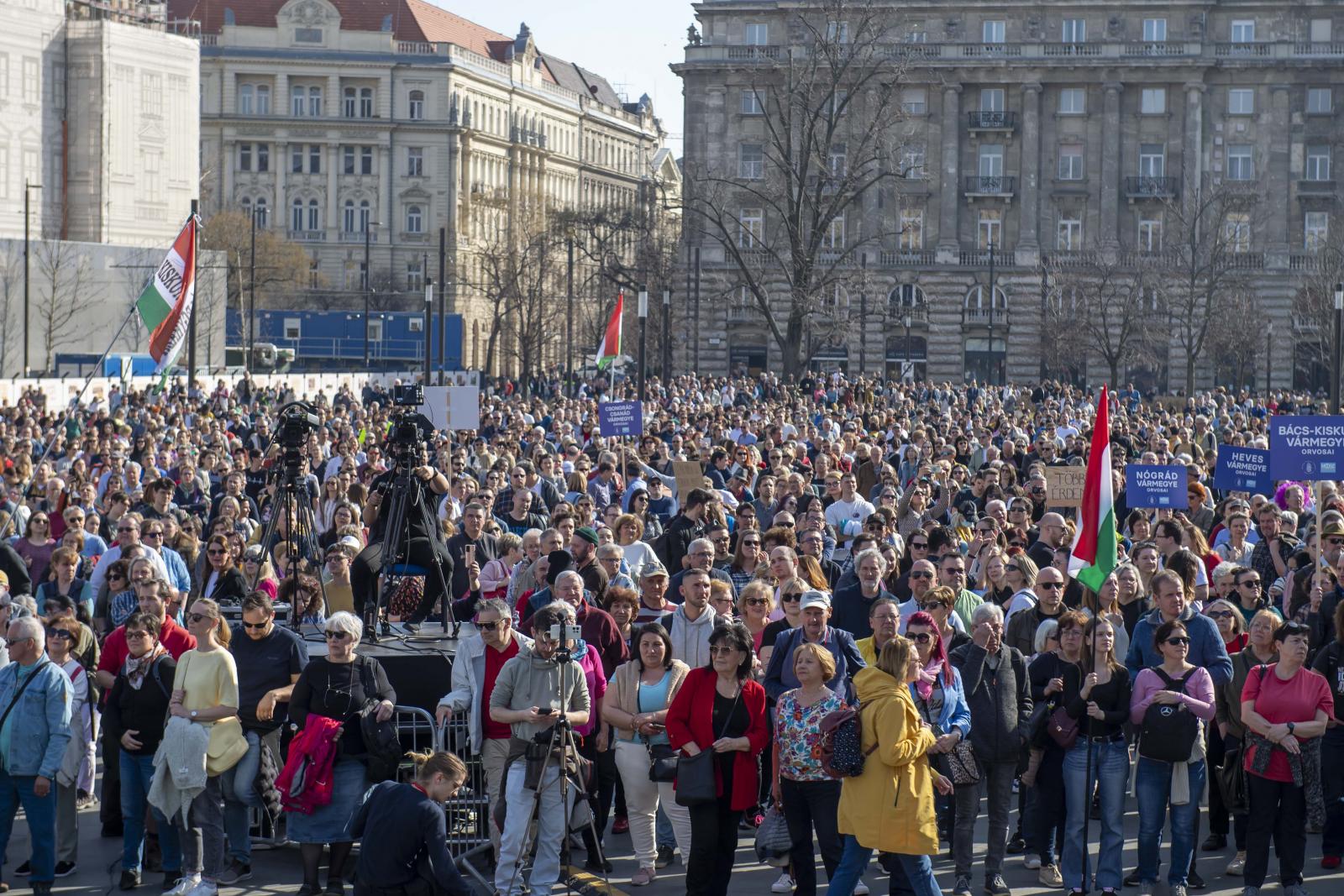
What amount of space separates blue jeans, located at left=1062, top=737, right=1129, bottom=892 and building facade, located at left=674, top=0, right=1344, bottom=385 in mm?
74083

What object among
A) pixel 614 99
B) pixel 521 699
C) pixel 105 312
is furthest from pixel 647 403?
pixel 614 99

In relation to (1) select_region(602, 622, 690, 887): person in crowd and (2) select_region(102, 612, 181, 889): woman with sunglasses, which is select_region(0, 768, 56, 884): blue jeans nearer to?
(2) select_region(102, 612, 181, 889): woman with sunglasses

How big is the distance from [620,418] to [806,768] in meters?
13.3

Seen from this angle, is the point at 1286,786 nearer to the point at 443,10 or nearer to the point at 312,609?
the point at 312,609

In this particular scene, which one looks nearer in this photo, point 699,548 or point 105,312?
point 699,548

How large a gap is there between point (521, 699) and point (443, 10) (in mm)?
114650

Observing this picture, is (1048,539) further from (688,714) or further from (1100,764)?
(688,714)

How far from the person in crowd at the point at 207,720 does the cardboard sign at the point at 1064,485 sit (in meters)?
10.9

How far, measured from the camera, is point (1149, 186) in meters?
85.9

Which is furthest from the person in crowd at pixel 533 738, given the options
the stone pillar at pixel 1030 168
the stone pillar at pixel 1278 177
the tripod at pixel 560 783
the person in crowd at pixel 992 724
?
the stone pillar at pixel 1278 177

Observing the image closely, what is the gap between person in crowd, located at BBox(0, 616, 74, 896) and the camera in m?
11.3

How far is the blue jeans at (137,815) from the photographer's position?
1154 centimetres

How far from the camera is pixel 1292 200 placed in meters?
85.4

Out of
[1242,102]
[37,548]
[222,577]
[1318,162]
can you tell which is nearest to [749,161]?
[1242,102]
